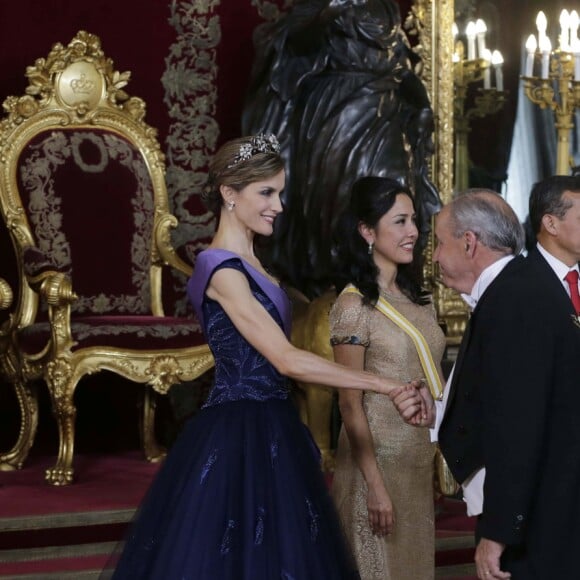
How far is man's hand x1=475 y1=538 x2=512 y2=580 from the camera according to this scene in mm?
A: 2275

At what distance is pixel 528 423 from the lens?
2.23 metres

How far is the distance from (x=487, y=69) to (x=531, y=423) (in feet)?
14.4

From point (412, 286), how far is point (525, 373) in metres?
1.00

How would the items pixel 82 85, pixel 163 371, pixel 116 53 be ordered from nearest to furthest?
pixel 163 371, pixel 82 85, pixel 116 53

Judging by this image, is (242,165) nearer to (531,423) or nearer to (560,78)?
(531,423)

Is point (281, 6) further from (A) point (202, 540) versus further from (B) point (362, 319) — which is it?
(A) point (202, 540)

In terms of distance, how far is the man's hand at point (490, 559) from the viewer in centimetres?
228

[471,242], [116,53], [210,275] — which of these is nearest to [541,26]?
[116,53]

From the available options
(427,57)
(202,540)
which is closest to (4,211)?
(427,57)

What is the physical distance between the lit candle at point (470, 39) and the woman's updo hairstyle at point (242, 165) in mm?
3497

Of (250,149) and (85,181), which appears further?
(85,181)

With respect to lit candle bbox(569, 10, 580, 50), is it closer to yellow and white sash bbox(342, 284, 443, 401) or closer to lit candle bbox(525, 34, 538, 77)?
lit candle bbox(525, 34, 538, 77)

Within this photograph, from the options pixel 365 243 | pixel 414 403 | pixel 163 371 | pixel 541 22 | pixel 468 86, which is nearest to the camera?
pixel 414 403

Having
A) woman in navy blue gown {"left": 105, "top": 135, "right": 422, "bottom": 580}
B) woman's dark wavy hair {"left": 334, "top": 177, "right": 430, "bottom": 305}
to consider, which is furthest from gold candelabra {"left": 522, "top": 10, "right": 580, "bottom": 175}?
woman in navy blue gown {"left": 105, "top": 135, "right": 422, "bottom": 580}
